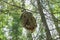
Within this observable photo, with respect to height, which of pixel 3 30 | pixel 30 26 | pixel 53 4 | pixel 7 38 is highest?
pixel 30 26

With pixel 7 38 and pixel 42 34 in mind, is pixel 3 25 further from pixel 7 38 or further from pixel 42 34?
pixel 42 34

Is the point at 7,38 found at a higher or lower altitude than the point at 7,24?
lower

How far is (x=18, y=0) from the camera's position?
159 inches

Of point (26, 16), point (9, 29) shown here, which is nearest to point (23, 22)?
point (26, 16)

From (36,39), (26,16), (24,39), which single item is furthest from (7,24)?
(26,16)

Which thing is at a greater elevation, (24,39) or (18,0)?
(18,0)

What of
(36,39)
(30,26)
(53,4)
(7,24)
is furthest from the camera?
(7,24)

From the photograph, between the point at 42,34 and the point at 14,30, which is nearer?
the point at 42,34

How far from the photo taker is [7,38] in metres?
4.65

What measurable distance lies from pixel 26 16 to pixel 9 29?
231 centimetres

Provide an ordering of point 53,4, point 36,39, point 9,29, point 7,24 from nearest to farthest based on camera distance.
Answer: point 36,39, point 53,4, point 9,29, point 7,24

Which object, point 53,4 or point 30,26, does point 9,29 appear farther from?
point 30,26

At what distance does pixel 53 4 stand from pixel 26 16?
1.97m

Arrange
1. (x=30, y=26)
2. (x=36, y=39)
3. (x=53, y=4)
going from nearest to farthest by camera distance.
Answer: (x=30, y=26) < (x=36, y=39) < (x=53, y=4)
